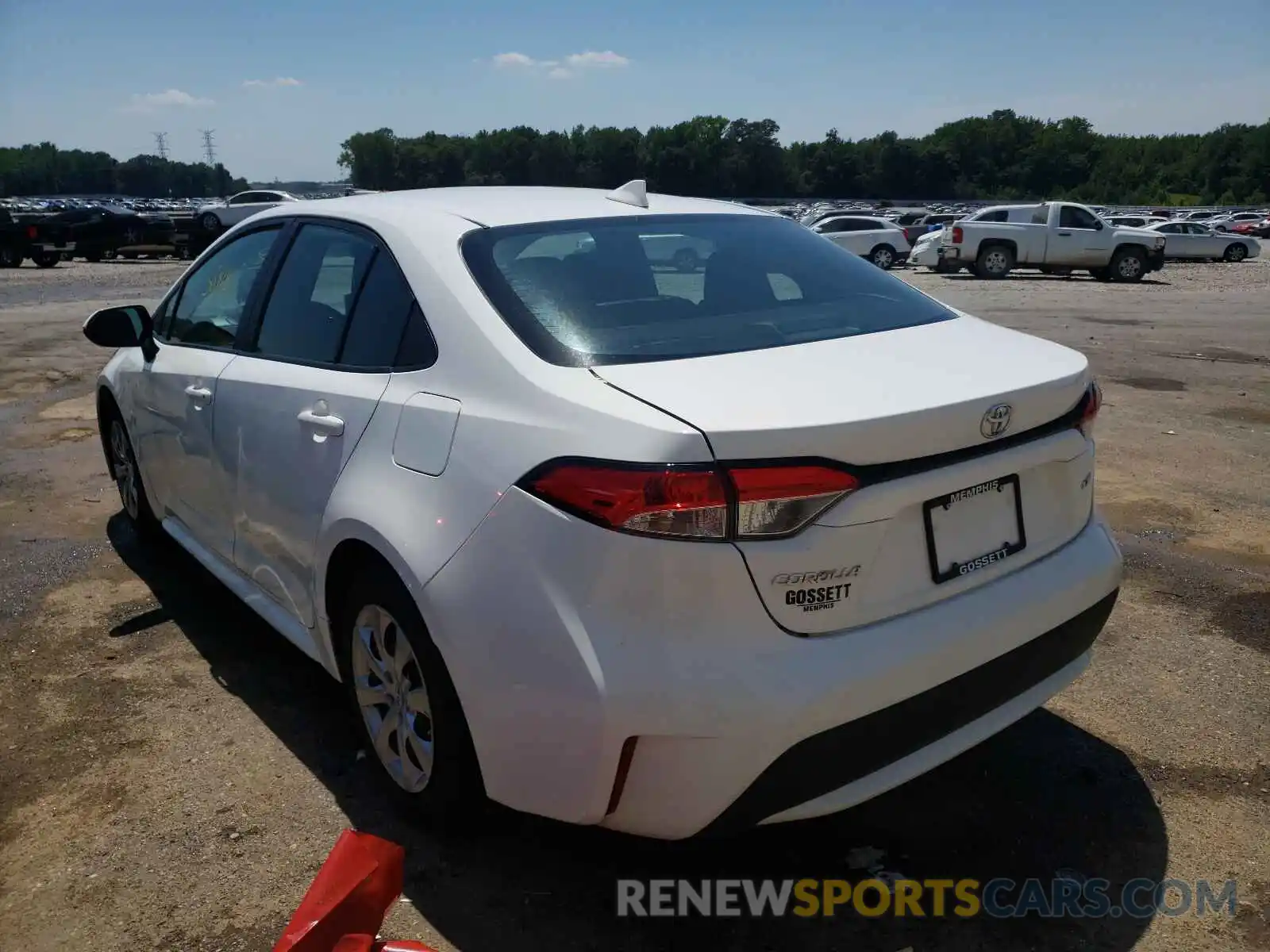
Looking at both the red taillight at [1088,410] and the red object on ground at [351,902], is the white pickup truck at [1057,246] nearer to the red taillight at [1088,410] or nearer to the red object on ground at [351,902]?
the red taillight at [1088,410]

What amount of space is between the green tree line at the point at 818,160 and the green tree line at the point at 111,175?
3864 centimetres

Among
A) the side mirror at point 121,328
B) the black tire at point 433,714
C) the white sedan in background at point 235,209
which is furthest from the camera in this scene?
the white sedan in background at point 235,209

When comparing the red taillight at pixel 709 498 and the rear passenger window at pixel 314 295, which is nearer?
the red taillight at pixel 709 498

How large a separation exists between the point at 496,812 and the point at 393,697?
0.42m

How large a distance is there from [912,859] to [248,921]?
1.69 metres

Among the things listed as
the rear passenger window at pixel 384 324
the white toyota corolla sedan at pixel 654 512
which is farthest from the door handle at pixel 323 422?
the rear passenger window at pixel 384 324

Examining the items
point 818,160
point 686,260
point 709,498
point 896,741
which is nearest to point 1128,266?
point 686,260

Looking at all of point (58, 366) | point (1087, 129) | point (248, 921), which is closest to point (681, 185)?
point (1087, 129)

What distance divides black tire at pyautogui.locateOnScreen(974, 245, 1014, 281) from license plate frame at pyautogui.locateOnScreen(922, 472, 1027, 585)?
24691 millimetres

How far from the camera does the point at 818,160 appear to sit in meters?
137

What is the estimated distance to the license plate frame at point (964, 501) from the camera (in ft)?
7.24

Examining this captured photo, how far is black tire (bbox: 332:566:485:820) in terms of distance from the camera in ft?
7.85

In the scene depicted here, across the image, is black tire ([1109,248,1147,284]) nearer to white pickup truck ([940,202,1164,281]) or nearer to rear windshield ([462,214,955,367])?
white pickup truck ([940,202,1164,281])

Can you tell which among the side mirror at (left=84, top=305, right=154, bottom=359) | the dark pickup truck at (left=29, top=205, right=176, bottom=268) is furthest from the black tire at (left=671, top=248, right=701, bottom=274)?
the dark pickup truck at (left=29, top=205, right=176, bottom=268)
